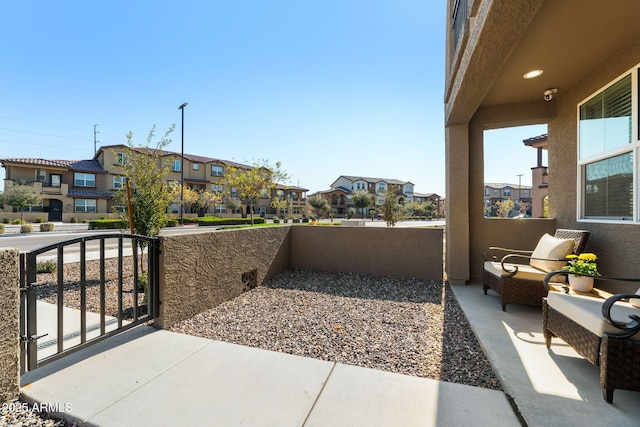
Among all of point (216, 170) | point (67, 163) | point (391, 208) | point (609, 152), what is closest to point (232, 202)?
point (216, 170)

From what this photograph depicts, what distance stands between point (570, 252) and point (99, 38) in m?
13.9

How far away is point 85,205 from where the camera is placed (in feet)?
90.6

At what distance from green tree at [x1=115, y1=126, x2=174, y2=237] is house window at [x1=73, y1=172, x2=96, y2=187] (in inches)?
1237

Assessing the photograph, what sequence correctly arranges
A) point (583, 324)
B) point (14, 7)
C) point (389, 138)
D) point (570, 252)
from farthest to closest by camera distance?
1. point (389, 138)
2. point (14, 7)
3. point (570, 252)
4. point (583, 324)

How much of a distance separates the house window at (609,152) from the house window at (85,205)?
36.0 meters

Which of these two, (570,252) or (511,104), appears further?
(511,104)

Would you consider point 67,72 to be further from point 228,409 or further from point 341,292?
point 228,409

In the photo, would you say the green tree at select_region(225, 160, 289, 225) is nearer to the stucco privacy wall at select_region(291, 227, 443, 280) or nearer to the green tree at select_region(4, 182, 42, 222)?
the stucco privacy wall at select_region(291, 227, 443, 280)

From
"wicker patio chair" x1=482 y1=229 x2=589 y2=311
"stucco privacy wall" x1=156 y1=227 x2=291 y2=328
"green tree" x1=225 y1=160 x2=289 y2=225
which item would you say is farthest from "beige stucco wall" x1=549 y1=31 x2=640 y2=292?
"green tree" x1=225 y1=160 x2=289 y2=225

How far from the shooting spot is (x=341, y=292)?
4965 millimetres

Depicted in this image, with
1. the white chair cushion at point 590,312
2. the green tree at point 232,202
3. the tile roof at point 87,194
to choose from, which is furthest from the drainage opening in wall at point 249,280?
the green tree at point 232,202

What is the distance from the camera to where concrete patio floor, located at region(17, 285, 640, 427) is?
5.86 ft

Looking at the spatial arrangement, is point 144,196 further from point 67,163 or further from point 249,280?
point 67,163

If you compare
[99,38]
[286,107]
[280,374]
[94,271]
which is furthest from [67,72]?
[280,374]
